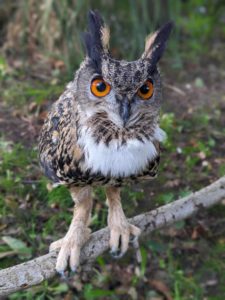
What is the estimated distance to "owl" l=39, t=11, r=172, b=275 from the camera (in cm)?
252

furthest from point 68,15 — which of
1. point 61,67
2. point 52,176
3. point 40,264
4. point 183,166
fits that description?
point 40,264

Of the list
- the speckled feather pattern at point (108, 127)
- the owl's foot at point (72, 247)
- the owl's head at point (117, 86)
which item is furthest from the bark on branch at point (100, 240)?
the owl's head at point (117, 86)

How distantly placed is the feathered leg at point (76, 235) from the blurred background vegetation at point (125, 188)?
0.64 metres

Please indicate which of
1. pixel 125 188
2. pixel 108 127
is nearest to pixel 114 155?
pixel 108 127

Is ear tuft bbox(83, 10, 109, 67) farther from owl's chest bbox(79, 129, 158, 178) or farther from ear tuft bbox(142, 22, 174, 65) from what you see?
owl's chest bbox(79, 129, 158, 178)

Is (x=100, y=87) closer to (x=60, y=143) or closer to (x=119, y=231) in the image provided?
(x=60, y=143)

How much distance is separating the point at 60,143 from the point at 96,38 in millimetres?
659

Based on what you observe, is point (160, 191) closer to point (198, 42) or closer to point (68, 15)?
point (68, 15)

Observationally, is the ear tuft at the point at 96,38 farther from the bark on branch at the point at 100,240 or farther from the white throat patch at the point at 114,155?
the bark on branch at the point at 100,240

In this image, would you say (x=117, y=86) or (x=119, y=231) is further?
(x=119, y=231)

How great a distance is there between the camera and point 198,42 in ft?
21.6

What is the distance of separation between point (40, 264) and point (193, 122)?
2627 millimetres

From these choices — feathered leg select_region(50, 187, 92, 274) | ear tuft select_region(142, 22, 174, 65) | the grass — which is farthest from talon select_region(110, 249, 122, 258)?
ear tuft select_region(142, 22, 174, 65)

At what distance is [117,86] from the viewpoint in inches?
97.2
